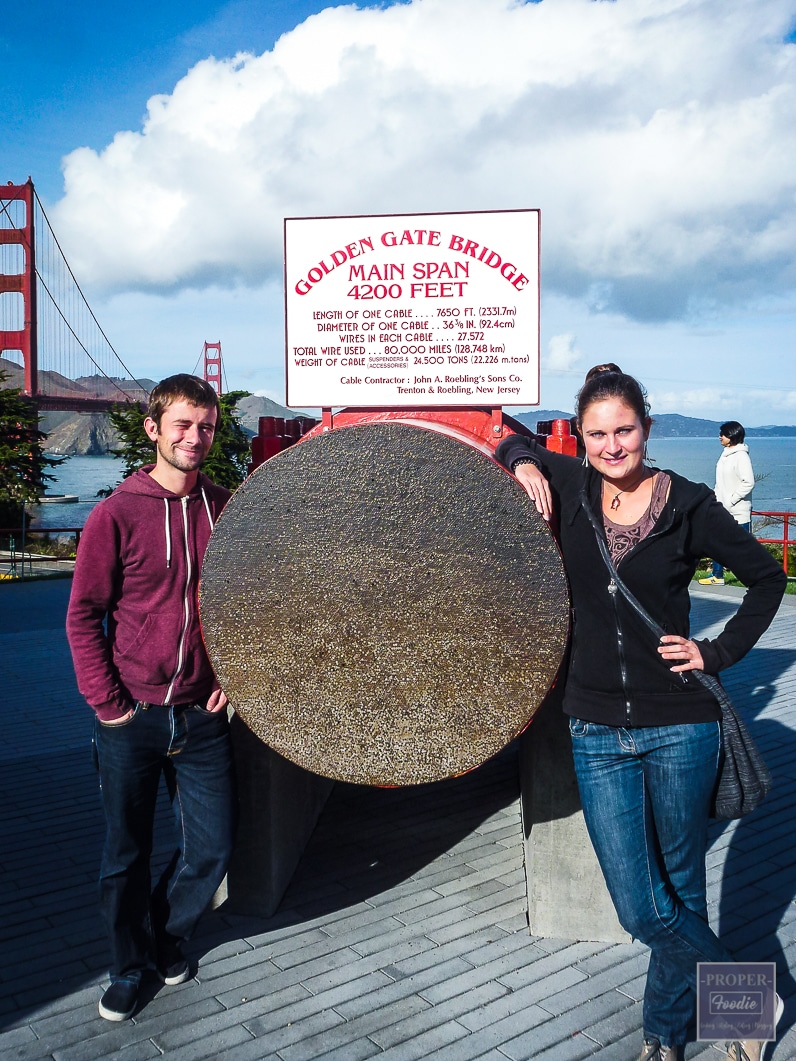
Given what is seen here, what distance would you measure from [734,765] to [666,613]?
423 millimetres

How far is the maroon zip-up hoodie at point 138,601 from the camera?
2645mm

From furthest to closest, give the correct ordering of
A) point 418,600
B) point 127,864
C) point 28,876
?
1. point 28,876
2. point 127,864
3. point 418,600

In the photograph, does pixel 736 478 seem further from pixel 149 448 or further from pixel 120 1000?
pixel 149 448

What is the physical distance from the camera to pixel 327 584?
8.37 ft

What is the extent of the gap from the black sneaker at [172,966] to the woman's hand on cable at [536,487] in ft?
5.90

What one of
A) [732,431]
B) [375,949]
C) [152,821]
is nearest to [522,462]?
[152,821]

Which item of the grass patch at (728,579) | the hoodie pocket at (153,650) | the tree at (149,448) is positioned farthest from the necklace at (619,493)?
the tree at (149,448)

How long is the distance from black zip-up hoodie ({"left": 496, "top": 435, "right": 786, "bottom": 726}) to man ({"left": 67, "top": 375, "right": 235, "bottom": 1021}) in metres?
1.12

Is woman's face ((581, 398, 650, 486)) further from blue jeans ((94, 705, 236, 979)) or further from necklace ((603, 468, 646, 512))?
blue jeans ((94, 705, 236, 979))

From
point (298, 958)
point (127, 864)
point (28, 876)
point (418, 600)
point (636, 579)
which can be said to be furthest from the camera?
point (28, 876)

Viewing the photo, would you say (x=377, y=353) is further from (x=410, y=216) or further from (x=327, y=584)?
(x=327, y=584)

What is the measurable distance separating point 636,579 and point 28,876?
2813mm

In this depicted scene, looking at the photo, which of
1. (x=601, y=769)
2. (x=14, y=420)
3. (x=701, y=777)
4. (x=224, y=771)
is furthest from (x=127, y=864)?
(x=14, y=420)

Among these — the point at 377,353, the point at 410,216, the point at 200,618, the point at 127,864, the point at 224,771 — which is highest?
the point at 410,216
